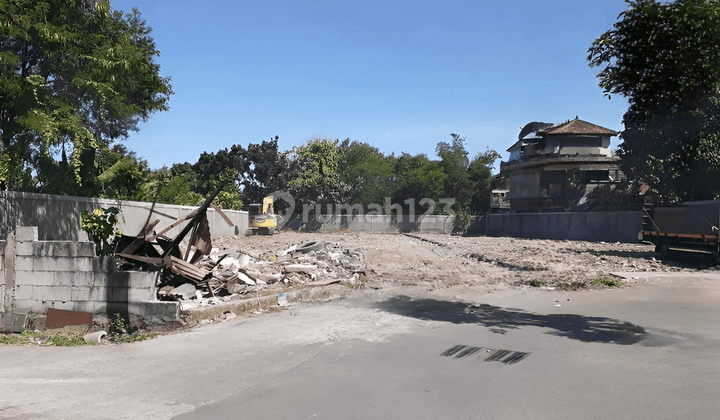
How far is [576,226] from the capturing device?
128 feet

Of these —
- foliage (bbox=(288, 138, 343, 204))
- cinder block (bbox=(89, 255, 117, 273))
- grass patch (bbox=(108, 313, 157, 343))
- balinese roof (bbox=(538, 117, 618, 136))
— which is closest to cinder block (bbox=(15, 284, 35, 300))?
cinder block (bbox=(89, 255, 117, 273))

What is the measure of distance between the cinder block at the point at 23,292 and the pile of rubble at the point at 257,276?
2.23m

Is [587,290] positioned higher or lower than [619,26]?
lower

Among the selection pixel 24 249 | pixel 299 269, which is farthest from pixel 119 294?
pixel 299 269

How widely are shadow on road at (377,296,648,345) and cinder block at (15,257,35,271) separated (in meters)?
6.79

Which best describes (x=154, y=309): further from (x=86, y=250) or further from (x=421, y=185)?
(x=421, y=185)

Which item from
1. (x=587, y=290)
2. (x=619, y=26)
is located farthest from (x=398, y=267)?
(x=619, y=26)

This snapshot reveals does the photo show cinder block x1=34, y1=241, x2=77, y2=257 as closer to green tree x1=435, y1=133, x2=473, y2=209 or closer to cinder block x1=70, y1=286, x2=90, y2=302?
cinder block x1=70, y1=286, x2=90, y2=302

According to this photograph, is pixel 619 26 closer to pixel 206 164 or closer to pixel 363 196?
pixel 363 196

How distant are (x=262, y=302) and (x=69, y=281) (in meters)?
3.67

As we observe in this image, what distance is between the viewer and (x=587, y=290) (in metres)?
13.8

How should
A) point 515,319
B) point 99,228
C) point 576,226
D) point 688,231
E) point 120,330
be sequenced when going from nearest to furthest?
point 120,330 → point 515,319 → point 99,228 → point 688,231 → point 576,226

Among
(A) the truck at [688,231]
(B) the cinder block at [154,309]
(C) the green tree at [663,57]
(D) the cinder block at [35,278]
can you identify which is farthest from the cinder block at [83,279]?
(A) the truck at [688,231]

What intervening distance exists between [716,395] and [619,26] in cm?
708
